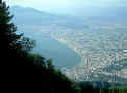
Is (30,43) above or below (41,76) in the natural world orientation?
above

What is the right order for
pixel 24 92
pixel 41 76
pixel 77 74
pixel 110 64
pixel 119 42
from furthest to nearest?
pixel 119 42, pixel 110 64, pixel 77 74, pixel 41 76, pixel 24 92

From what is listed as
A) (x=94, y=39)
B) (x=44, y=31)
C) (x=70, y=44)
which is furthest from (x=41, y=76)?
(x=44, y=31)

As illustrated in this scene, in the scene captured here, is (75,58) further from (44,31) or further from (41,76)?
(41,76)

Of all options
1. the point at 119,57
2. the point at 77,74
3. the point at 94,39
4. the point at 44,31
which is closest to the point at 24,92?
the point at 77,74

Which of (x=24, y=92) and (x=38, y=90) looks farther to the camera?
(x=38, y=90)

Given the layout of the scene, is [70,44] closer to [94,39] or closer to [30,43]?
[94,39]

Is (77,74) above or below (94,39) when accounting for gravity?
below

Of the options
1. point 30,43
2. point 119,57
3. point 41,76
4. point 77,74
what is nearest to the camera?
point 41,76

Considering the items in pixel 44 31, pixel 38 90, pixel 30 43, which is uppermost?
pixel 44 31

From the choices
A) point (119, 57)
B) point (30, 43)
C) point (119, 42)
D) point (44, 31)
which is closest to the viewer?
point (30, 43)
